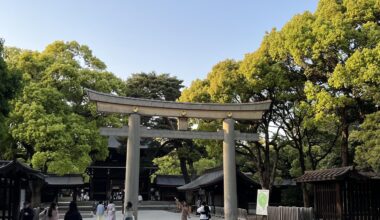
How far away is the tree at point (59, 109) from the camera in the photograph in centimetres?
2980

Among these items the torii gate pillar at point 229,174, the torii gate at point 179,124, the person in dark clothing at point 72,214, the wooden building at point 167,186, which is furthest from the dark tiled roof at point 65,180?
the person in dark clothing at point 72,214

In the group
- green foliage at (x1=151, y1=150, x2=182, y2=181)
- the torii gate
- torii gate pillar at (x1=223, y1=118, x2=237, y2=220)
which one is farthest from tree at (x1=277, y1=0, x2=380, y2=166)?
green foliage at (x1=151, y1=150, x2=182, y2=181)

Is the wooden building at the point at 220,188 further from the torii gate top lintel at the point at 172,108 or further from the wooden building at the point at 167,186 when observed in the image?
the wooden building at the point at 167,186

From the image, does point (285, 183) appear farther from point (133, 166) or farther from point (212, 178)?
point (133, 166)

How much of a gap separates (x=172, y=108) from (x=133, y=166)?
392 cm

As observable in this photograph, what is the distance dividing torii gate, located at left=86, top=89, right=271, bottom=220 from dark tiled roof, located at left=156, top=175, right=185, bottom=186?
1130 inches

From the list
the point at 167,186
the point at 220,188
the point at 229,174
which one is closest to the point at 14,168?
the point at 229,174

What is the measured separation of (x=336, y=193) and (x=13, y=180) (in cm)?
1325

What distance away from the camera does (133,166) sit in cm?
2305

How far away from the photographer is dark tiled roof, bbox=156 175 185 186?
52.6 m

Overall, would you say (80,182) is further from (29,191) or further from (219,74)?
(219,74)

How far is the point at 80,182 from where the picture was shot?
41.8 metres

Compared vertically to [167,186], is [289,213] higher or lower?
lower

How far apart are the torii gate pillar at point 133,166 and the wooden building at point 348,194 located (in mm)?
9114
